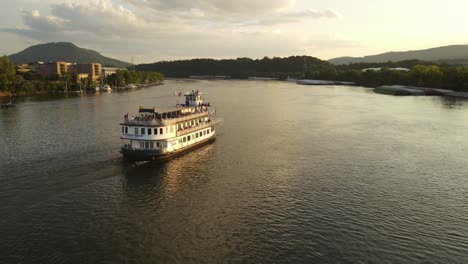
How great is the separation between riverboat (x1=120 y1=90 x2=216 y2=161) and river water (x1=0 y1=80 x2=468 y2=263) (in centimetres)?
179

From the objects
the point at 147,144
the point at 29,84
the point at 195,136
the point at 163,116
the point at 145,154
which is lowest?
the point at 145,154

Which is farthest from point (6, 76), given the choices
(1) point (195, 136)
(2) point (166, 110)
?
(1) point (195, 136)

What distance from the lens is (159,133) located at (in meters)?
51.8

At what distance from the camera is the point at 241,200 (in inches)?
1549

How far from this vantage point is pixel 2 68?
150m

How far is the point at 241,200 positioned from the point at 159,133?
59.3ft

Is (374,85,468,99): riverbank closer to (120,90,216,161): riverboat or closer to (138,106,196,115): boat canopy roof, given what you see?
(138,106,196,115): boat canopy roof

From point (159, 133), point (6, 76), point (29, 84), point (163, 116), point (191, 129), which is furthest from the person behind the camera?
point (29, 84)

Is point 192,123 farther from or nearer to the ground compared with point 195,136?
farther from the ground

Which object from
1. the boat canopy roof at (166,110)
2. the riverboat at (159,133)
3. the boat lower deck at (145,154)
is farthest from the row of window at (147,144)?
the boat canopy roof at (166,110)

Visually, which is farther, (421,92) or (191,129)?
(421,92)

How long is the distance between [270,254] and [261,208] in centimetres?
848

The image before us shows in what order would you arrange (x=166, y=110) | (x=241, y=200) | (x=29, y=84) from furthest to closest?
(x=29, y=84) < (x=166, y=110) < (x=241, y=200)

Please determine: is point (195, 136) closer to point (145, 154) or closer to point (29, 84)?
point (145, 154)
